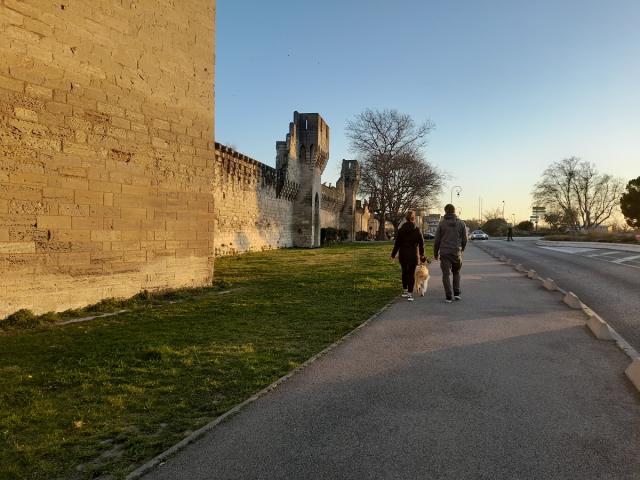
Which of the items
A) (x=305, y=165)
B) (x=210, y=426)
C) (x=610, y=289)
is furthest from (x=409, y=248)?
(x=305, y=165)

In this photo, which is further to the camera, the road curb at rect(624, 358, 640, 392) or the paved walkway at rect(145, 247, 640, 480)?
the road curb at rect(624, 358, 640, 392)

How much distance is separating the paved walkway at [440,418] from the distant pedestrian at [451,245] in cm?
330

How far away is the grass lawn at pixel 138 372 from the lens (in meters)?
2.96

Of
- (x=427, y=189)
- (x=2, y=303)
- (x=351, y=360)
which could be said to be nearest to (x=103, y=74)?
(x=2, y=303)

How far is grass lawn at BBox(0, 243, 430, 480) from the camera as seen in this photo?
2.96 metres

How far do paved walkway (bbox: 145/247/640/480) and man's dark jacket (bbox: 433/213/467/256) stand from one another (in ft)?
11.4

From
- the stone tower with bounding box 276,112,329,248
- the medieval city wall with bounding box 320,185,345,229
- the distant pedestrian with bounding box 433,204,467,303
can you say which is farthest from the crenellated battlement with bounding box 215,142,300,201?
the distant pedestrian with bounding box 433,204,467,303

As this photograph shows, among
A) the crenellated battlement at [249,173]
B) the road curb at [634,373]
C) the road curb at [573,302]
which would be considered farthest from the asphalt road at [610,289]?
the crenellated battlement at [249,173]

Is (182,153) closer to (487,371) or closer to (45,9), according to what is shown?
→ (45,9)

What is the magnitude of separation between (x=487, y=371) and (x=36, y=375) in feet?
14.4

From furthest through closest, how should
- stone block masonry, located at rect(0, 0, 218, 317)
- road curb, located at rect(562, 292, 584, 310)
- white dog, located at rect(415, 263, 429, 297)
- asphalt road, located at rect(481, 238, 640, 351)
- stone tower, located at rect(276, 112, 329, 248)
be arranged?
stone tower, located at rect(276, 112, 329, 248) → white dog, located at rect(415, 263, 429, 297) → road curb, located at rect(562, 292, 584, 310) → asphalt road, located at rect(481, 238, 640, 351) → stone block masonry, located at rect(0, 0, 218, 317)

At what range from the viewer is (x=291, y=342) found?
18.9ft

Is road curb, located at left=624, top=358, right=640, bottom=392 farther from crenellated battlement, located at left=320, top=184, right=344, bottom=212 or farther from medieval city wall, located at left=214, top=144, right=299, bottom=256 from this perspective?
crenellated battlement, located at left=320, top=184, right=344, bottom=212

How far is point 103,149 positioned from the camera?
8086 millimetres
